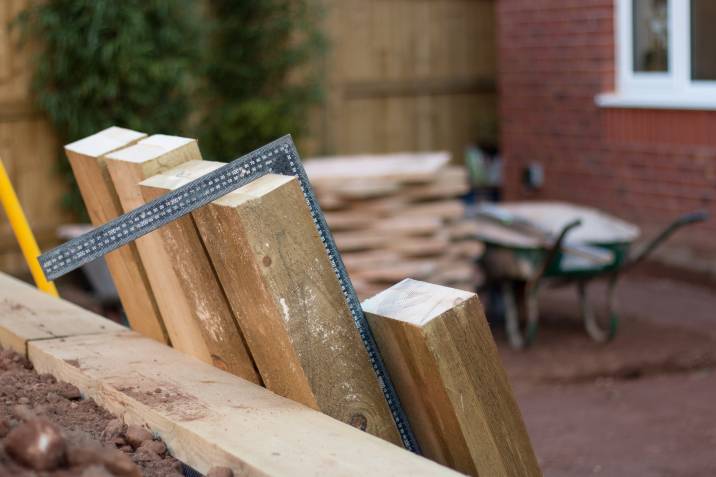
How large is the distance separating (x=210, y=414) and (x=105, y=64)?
7.22 m

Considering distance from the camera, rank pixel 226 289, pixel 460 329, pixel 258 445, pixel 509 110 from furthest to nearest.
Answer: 1. pixel 509 110
2. pixel 226 289
3. pixel 460 329
4. pixel 258 445

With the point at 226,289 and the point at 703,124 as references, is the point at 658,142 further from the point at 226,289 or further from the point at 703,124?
the point at 226,289

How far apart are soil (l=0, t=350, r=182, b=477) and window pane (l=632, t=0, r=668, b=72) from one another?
297 inches

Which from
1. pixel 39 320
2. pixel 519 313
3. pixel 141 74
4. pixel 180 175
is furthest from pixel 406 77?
pixel 180 175

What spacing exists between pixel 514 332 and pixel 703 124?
2449 mm

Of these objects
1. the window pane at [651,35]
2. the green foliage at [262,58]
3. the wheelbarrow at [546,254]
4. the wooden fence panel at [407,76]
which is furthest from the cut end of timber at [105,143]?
the wooden fence panel at [407,76]

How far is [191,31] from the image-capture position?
9.55m

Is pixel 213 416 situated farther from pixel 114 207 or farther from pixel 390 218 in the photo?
pixel 390 218

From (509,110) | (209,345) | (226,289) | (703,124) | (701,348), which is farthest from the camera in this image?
(509,110)

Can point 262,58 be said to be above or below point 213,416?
below

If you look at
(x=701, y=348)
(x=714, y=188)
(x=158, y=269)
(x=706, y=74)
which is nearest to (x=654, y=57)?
(x=706, y=74)

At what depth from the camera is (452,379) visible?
2.13 m

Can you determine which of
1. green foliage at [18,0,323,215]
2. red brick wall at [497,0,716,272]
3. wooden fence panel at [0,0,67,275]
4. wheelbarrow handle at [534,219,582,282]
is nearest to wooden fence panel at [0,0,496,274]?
green foliage at [18,0,323,215]

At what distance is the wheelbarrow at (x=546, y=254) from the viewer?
720 centimetres
